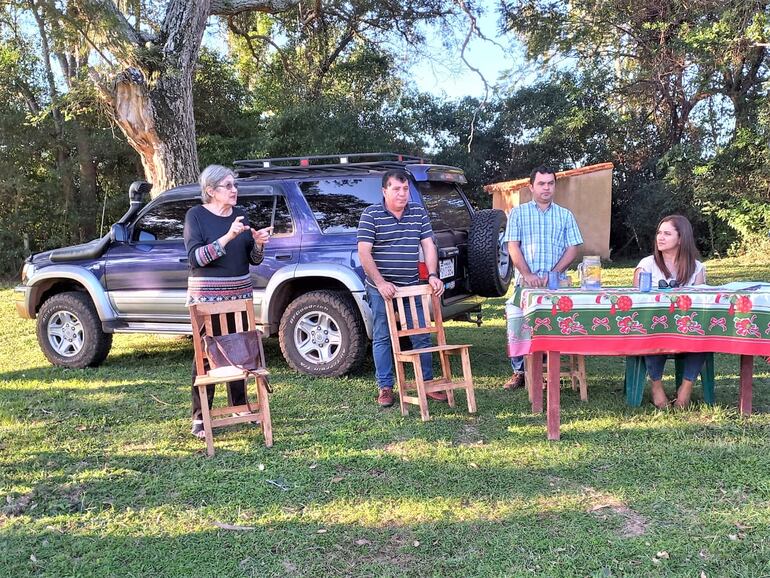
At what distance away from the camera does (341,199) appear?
5395 millimetres

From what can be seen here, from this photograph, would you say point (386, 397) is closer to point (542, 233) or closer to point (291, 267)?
point (291, 267)

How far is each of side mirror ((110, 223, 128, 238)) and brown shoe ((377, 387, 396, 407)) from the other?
305 centimetres

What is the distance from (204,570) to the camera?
266cm

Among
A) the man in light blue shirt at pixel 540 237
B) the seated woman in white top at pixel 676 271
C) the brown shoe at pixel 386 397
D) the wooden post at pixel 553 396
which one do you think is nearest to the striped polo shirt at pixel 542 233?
the man in light blue shirt at pixel 540 237

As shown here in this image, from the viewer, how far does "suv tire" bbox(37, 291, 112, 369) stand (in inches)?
240

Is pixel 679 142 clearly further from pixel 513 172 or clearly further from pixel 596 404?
pixel 596 404

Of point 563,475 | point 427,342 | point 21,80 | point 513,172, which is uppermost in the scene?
point 21,80

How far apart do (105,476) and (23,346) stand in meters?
4.65

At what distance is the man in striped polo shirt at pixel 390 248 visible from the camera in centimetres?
449

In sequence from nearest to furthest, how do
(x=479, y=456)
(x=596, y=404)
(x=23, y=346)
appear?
(x=479, y=456), (x=596, y=404), (x=23, y=346)

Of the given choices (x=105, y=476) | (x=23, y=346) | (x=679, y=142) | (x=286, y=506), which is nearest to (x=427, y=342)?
(x=286, y=506)

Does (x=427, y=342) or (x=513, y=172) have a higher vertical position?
(x=513, y=172)

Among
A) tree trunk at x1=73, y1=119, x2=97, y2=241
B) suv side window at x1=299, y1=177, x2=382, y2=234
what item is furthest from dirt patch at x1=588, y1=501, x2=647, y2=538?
tree trunk at x1=73, y1=119, x2=97, y2=241

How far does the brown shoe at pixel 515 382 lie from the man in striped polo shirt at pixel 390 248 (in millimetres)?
1071
